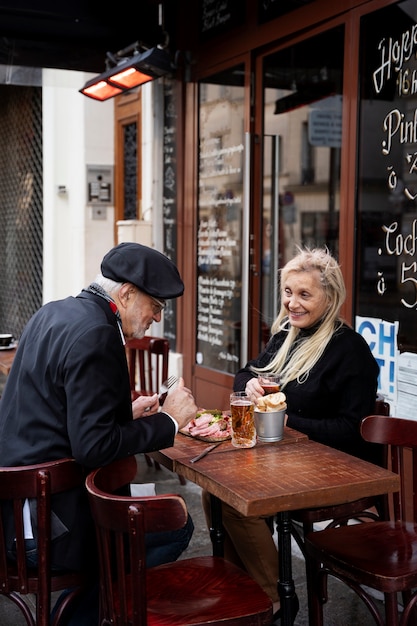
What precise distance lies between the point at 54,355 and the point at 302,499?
2.76ft

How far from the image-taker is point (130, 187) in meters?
7.82

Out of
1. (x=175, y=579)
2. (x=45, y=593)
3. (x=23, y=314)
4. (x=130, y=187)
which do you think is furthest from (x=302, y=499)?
(x=23, y=314)

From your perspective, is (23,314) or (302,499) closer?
(302,499)

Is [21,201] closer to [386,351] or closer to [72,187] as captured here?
[72,187]

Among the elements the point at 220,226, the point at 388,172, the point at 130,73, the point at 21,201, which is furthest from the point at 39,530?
the point at 21,201

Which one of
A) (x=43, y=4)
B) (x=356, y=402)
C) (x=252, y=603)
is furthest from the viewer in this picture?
(x=43, y=4)

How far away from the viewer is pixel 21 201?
9633 mm

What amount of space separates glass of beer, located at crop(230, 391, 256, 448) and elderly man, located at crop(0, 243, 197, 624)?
15 centimetres

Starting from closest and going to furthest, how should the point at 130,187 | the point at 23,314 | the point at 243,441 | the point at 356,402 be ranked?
the point at 243,441 < the point at 356,402 < the point at 130,187 < the point at 23,314

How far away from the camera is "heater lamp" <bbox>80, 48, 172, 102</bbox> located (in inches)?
201

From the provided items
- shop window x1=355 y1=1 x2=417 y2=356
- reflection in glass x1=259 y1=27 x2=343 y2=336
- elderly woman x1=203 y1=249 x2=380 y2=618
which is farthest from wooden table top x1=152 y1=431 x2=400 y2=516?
reflection in glass x1=259 y1=27 x2=343 y2=336

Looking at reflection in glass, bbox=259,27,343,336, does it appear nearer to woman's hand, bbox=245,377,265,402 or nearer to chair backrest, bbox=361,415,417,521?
woman's hand, bbox=245,377,265,402

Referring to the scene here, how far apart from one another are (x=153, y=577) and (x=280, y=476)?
1.79 ft

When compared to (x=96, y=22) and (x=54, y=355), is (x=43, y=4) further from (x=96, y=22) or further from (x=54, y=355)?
(x=54, y=355)
